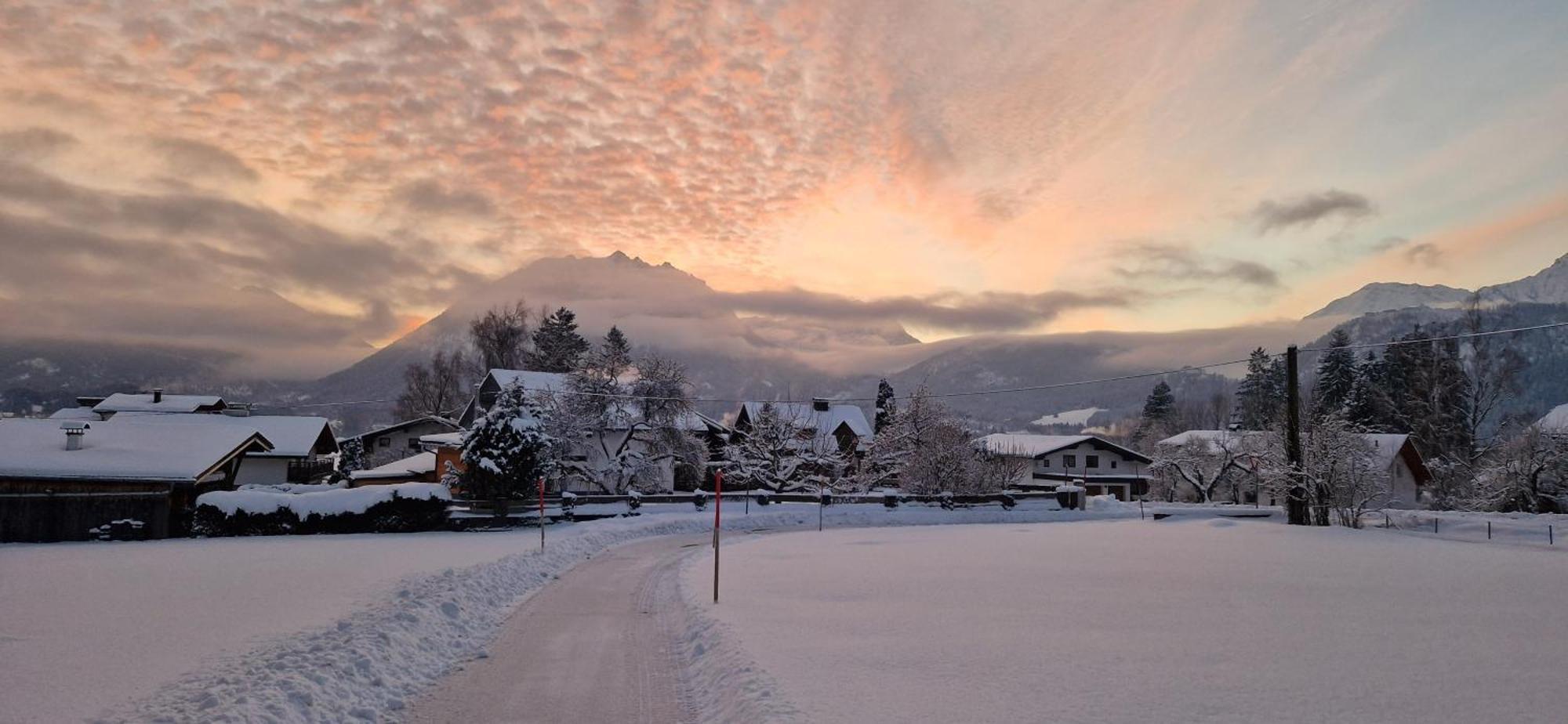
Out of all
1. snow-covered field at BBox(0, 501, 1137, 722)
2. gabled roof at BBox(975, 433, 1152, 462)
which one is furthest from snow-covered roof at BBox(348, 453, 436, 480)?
gabled roof at BBox(975, 433, 1152, 462)

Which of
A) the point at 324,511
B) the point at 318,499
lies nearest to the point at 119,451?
the point at 318,499

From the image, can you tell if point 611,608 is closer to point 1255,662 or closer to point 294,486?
point 1255,662

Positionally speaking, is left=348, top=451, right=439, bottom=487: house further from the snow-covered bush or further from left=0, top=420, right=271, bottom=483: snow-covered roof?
the snow-covered bush

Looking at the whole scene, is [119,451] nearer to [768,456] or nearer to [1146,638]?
[768,456]

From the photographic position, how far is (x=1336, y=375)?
273 ft

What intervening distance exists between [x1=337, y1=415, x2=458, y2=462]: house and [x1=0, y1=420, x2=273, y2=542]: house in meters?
32.0

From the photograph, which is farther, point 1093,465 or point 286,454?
point 1093,465

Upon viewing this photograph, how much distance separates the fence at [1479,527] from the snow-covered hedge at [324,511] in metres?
39.9

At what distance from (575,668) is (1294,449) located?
3208 cm

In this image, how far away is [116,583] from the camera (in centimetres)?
1817

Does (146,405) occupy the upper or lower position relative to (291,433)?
upper

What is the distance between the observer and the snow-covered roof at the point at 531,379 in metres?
59.5

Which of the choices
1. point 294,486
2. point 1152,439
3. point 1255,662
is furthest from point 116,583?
point 1152,439

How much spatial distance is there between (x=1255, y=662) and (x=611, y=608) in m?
10.9
